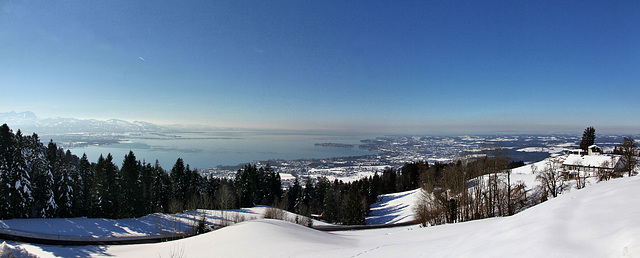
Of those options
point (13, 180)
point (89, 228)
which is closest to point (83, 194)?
point (13, 180)

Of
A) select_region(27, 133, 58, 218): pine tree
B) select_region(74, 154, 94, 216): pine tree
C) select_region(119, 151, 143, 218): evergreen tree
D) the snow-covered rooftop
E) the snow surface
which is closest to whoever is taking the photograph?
the snow surface

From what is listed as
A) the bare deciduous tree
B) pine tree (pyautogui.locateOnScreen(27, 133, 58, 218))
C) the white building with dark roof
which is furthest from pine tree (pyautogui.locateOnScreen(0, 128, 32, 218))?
the white building with dark roof

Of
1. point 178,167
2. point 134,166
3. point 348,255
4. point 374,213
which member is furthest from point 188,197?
point 348,255

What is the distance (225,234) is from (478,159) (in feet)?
69.0

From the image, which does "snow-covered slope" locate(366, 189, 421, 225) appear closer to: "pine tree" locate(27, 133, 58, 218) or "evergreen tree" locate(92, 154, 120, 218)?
"evergreen tree" locate(92, 154, 120, 218)

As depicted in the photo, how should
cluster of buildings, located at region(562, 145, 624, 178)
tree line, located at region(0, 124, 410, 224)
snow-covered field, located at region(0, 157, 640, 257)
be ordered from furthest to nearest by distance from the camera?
cluster of buildings, located at region(562, 145, 624, 178) → tree line, located at region(0, 124, 410, 224) → snow-covered field, located at region(0, 157, 640, 257)

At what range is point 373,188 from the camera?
169 feet

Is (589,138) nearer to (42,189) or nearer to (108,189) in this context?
(108,189)

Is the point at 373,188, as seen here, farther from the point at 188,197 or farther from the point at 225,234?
the point at 225,234

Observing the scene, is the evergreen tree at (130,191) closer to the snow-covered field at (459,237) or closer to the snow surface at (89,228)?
the snow surface at (89,228)

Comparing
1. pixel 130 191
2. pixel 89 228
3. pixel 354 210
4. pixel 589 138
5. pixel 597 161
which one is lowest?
pixel 354 210

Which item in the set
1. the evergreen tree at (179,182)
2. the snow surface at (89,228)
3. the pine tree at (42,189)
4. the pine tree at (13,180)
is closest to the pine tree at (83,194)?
the pine tree at (42,189)

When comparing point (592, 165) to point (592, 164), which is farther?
point (592, 164)

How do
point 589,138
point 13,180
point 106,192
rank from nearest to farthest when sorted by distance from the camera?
1. point 13,180
2. point 106,192
3. point 589,138
